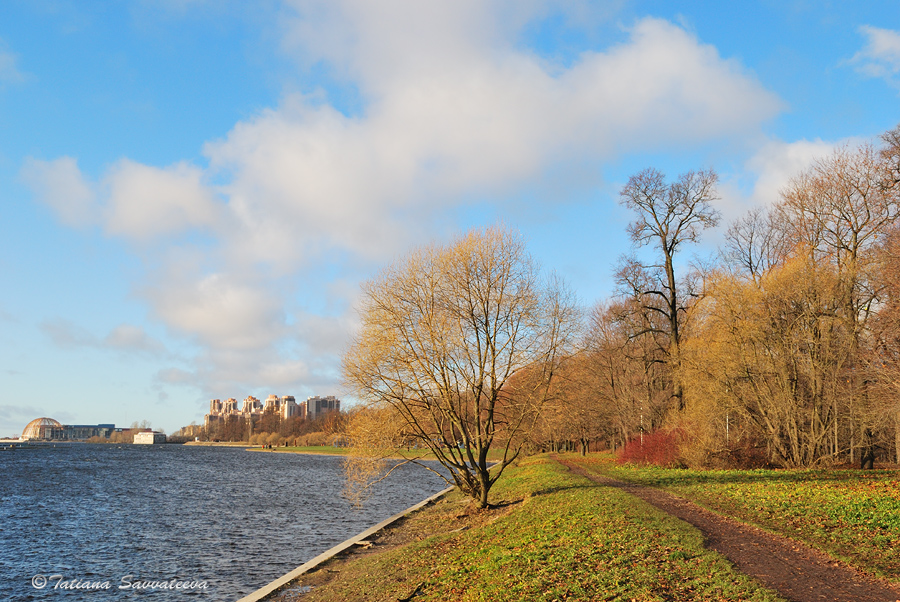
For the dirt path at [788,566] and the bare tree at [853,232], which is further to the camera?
the bare tree at [853,232]

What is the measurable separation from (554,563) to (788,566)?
4.50m

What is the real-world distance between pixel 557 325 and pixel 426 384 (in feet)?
19.3

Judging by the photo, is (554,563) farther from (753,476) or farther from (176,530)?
(176,530)

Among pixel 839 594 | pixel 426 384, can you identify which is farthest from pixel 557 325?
pixel 839 594

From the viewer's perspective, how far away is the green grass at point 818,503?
40.4 feet

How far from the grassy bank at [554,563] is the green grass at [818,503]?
279 centimetres

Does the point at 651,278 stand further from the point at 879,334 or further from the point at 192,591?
the point at 192,591

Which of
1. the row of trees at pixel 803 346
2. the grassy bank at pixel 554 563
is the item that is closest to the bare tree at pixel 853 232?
the row of trees at pixel 803 346

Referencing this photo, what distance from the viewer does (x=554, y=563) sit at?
1159 centimetres

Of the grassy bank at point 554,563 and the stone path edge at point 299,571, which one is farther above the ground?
the grassy bank at point 554,563

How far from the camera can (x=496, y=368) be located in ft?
74.6

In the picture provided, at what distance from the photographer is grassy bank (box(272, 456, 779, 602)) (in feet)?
32.3

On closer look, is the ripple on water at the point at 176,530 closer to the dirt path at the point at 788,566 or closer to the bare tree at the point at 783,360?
the dirt path at the point at 788,566

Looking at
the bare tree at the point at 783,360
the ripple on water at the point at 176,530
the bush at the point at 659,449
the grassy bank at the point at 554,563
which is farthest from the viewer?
the bush at the point at 659,449
